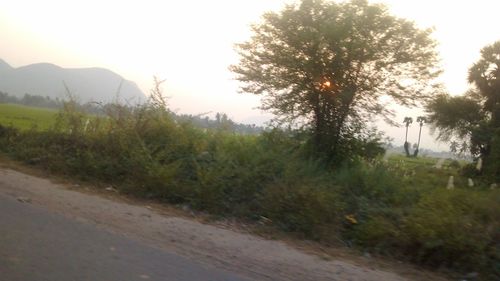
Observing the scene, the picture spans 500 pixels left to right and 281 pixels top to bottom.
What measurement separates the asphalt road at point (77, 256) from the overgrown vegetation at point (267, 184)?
329 centimetres

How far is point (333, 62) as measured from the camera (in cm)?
1695

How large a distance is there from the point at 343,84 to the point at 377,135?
2.10 metres

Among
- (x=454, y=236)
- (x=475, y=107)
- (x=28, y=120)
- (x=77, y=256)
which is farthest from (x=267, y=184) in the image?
(x=475, y=107)

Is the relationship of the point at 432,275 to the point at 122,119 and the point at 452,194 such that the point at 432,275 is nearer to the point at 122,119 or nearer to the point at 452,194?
the point at 452,194

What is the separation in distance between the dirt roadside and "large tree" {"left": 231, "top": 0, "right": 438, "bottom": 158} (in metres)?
8.67

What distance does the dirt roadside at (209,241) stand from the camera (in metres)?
6.42

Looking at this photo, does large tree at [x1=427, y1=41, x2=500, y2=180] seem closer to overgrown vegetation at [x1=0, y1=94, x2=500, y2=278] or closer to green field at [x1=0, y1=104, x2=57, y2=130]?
overgrown vegetation at [x1=0, y1=94, x2=500, y2=278]

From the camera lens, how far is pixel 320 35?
17.1m

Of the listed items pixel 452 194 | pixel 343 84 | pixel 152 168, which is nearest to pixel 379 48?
pixel 343 84

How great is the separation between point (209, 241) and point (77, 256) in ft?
7.55

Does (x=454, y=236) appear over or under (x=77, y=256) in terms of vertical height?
over

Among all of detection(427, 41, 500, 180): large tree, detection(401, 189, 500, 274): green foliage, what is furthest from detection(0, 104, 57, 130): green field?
detection(427, 41, 500, 180): large tree

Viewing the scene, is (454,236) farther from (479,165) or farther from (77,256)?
(479,165)

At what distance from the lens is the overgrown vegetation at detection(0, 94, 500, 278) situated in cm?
793
